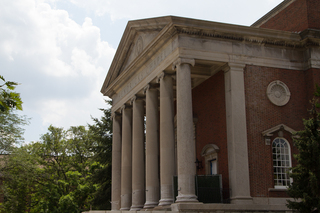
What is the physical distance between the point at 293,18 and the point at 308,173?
536 inches

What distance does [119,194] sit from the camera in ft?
114

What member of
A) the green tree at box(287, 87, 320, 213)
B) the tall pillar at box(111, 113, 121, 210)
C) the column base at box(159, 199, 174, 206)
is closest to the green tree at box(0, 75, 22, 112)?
the green tree at box(287, 87, 320, 213)

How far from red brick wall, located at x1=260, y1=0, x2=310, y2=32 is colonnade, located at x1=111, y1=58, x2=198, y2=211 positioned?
30.1 ft

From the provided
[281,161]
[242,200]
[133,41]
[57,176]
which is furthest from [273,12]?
[57,176]

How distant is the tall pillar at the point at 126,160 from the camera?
3262 cm

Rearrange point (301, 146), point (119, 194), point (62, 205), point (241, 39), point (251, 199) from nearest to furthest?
point (301, 146) < point (251, 199) < point (241, 39) < point (119, 194) < point (62, 205)

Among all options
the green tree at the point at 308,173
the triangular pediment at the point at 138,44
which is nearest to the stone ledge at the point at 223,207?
the green tree at the point at 308,173

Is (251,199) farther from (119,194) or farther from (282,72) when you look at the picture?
(119,194)

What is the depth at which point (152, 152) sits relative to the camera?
1097 inches

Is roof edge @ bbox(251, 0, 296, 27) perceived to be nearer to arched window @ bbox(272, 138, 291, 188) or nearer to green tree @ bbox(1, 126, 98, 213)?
arched window @ bbox(272, 138, 291, 188)

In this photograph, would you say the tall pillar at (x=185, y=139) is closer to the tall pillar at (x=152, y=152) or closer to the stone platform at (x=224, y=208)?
the stone platform at (x=224, y=208)

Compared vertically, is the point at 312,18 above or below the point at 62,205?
above

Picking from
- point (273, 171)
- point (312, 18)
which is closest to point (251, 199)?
point (273, 171)

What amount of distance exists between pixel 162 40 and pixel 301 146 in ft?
34.9
